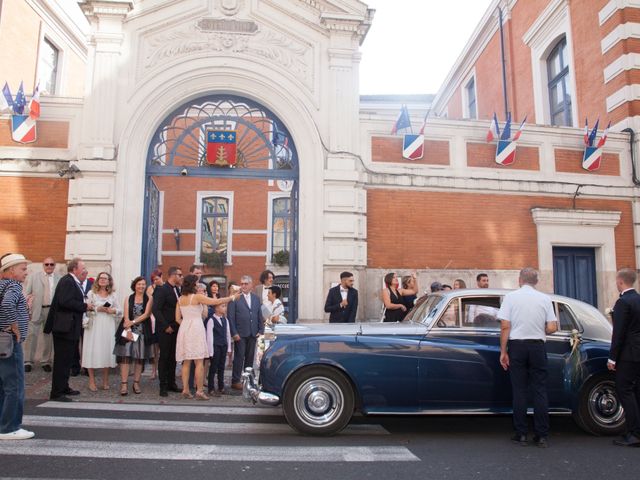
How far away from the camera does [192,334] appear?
7.74 meters

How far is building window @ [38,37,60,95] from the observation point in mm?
17178

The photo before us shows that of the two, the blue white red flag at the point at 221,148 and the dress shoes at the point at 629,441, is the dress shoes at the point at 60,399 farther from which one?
the dress shoes at the point at 629,441

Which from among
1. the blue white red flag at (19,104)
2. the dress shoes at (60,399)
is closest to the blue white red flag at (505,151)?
the dress shoes at (60,399)

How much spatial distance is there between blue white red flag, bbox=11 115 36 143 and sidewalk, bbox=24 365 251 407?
186 inches

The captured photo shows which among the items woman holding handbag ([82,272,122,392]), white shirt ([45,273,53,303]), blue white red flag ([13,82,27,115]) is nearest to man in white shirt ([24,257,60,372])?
white shirt ([45,273,53,303])

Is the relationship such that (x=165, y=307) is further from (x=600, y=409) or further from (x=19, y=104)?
(x=600, y=409)

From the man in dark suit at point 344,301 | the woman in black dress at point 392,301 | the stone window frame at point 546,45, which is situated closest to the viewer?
the woman in black dress at point 392,301

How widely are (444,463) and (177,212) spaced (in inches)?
823

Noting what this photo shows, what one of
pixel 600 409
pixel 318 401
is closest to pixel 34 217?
pixel 318 401

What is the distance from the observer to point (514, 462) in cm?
489

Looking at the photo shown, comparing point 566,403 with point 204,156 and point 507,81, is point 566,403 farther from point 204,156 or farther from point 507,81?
point 507,81

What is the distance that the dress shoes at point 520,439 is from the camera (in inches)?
217

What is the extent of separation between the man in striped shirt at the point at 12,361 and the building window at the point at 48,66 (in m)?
14.0

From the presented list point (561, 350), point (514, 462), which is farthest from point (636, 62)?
point (514, 462)
